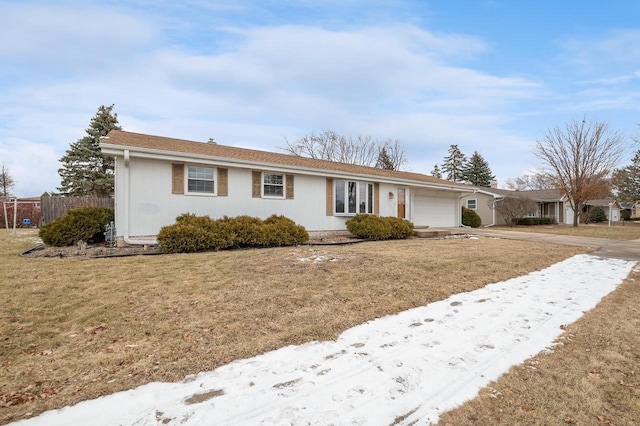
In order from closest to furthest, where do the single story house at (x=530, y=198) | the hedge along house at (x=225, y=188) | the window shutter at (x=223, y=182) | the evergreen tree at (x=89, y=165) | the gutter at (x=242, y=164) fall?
the gutter at (x=242, y=164) < the hedge along house at (x=225, y=188) < the window shutter at (x=223, y=182) < the evergreen tree at (x=89, y=165) < the single story house at (x=530, y=198)

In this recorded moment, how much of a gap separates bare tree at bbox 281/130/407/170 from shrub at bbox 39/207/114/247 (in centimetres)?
2183

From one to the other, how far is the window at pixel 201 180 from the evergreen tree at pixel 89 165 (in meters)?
18.2

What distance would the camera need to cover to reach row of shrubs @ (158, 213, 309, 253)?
8.34 meters

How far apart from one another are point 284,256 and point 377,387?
5463mm

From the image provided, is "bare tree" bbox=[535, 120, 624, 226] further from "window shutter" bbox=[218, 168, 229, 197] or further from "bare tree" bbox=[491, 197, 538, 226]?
"window shutter" bbox=[218, 168, 229, 197]

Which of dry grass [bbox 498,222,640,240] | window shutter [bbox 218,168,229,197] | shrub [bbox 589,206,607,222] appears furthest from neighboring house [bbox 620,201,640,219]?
window shutter [bbox 218,168,229,197]

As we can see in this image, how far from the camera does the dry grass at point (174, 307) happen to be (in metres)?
2.60

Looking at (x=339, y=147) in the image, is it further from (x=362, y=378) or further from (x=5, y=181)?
(x=5, y=181)

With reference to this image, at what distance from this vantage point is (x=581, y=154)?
74.6ft

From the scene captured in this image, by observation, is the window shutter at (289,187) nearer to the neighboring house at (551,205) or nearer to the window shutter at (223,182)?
the window shutter at (223,182)

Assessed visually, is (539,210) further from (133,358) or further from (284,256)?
(133,358)

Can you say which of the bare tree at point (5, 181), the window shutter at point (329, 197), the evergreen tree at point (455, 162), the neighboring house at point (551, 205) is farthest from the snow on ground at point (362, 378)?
the bare tree at point (5, 181)

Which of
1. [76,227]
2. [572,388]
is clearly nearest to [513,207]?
[572,388]

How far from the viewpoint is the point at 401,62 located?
1381cm
